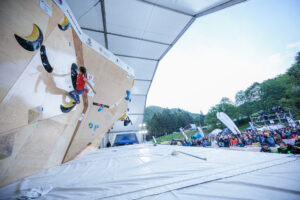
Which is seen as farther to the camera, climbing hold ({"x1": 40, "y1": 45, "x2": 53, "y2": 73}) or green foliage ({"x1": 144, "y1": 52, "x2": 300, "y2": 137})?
green foliage ({"x1": 144, "y1": 52, "x2": 300, "y2": 137})

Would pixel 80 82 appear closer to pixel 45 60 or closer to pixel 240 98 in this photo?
pixel 45 60

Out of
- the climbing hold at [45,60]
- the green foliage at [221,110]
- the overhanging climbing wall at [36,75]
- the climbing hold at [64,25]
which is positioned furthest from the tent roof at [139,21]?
the green foliage at [221,110]

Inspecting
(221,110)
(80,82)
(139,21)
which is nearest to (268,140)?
(139,21)

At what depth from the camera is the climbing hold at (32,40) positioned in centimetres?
150

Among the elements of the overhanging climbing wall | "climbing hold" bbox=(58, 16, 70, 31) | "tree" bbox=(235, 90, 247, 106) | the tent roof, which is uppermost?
"tree" bbox=(235, 90, 247, 106)

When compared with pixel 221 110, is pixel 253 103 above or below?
above

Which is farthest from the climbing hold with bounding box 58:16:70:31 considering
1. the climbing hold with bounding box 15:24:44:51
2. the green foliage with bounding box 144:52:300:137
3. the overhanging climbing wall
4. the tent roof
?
the green foliage with bounding box 144:52:300:137

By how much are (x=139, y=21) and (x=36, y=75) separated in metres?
4.04

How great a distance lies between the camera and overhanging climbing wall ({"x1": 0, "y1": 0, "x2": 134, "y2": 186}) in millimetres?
1422

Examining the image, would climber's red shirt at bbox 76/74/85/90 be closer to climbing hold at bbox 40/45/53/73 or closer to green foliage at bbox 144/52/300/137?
climbing hold at bbox 40/45/53/73

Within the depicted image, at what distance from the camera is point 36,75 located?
6.18ft

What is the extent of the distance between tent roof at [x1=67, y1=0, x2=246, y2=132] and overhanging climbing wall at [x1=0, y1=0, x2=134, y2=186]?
1747 millimetres

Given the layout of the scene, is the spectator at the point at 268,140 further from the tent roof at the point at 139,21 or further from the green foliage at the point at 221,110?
the green foliage at the point at 221,110

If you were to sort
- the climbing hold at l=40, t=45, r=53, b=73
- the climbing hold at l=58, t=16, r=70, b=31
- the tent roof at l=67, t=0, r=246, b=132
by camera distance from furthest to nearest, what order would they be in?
1. the tent roof at l=67, t=0, r=246, b=132
2. the climbing hold at l=58, t=16, r=70, b=31
3. the climbing hold at l=40, t=45, r=53, b=73
